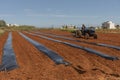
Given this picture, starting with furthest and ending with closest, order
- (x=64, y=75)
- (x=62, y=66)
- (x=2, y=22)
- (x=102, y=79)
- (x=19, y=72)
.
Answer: (x=2, y=22) → (x=62, y=66) → (x=19, y=72) → (x=64, y=75) → (x=102, y=79)

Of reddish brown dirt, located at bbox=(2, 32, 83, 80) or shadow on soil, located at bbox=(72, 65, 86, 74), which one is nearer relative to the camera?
reddish brown dirt, located at bbox=(2, 32, 83, 80)

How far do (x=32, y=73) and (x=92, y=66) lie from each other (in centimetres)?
252

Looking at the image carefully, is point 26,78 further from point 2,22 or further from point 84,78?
point 2,22

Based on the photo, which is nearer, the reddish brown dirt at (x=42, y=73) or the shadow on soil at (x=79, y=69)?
the reddish brown dirt at (x=42, y=73)

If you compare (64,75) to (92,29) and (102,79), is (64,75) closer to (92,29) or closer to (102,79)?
(102,79)

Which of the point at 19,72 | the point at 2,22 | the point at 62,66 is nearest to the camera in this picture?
the point at 19,72

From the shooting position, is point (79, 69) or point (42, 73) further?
point (79, 69)

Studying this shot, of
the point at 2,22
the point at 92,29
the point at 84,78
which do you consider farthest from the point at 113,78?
the point at 2,22

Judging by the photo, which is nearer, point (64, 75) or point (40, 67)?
point (64, 75)

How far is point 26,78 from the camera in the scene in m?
8.60

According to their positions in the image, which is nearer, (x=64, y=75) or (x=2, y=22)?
(x=64, y=75)

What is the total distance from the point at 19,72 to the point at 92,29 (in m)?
21.0

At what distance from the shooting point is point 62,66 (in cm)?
1048

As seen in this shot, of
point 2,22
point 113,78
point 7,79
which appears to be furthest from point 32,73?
point 2,22
